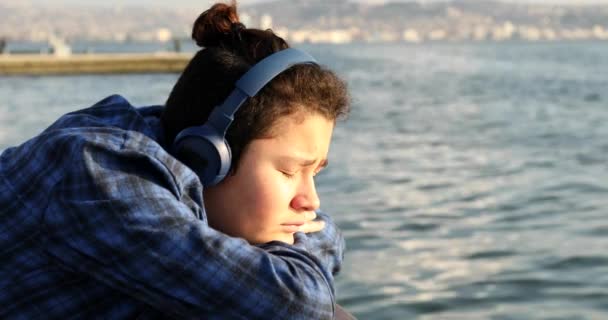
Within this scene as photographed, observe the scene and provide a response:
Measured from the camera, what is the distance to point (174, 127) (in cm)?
179

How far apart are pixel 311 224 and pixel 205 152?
0.43m

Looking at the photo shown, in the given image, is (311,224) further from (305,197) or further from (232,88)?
(232,88)

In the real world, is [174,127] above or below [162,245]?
above

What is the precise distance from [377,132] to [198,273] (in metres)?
16.4

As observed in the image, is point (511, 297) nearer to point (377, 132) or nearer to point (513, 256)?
point (513, 256)

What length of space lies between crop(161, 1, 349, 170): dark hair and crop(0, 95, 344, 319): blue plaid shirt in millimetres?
81

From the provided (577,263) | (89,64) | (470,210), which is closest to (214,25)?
(577,263)

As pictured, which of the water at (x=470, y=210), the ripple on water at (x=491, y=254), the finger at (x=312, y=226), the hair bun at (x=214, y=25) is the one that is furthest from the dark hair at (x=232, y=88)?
the ripple on water at (x=491, y=254)

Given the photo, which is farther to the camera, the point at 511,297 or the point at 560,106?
the point at 560,106

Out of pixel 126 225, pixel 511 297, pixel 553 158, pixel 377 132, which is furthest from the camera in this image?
pixel 377 132

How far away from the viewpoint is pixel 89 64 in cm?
4134

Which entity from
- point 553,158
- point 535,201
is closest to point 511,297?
point 535,201

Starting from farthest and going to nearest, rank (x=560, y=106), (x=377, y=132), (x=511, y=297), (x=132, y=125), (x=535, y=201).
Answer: (x=560, y=106)
(x=377, y=132)
(x=535, y=201)
(x=511, y=297)
(x=132, y=125)

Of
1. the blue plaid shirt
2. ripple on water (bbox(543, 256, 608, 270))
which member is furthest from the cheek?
ripple on water (bbox(543, 256, 608, 270))
